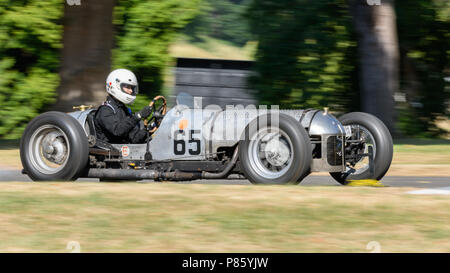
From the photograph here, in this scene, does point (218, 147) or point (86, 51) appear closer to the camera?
point (218, 147)

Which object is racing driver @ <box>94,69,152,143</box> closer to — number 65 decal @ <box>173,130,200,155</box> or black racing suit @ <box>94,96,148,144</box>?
black racing suit @ <box>94,96,148,144</box>

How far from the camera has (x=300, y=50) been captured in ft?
66.5

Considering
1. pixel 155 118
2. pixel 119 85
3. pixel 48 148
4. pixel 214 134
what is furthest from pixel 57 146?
pixel 214 134

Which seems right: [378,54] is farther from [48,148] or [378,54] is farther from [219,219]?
[219,219]

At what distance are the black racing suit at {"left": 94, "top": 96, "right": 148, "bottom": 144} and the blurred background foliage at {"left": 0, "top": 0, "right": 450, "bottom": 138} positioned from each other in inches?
280

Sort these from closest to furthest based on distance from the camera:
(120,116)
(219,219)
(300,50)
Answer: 1. (219,219)
2. (120,116)
3. (300,50)

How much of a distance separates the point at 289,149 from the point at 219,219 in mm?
1976

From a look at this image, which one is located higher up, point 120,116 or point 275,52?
point 275,52

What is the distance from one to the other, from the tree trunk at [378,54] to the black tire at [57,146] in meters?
10.1

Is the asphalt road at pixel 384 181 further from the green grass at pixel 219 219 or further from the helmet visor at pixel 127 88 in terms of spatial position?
the green grass at pixel 219 219

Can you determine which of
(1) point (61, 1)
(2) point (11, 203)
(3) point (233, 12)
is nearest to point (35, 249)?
(2) point (11, 203)

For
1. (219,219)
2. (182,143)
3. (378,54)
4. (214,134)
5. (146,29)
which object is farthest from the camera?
(378,54)

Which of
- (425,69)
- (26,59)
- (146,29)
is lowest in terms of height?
(425,69)

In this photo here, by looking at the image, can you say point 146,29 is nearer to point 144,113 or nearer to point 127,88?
point 127,88
